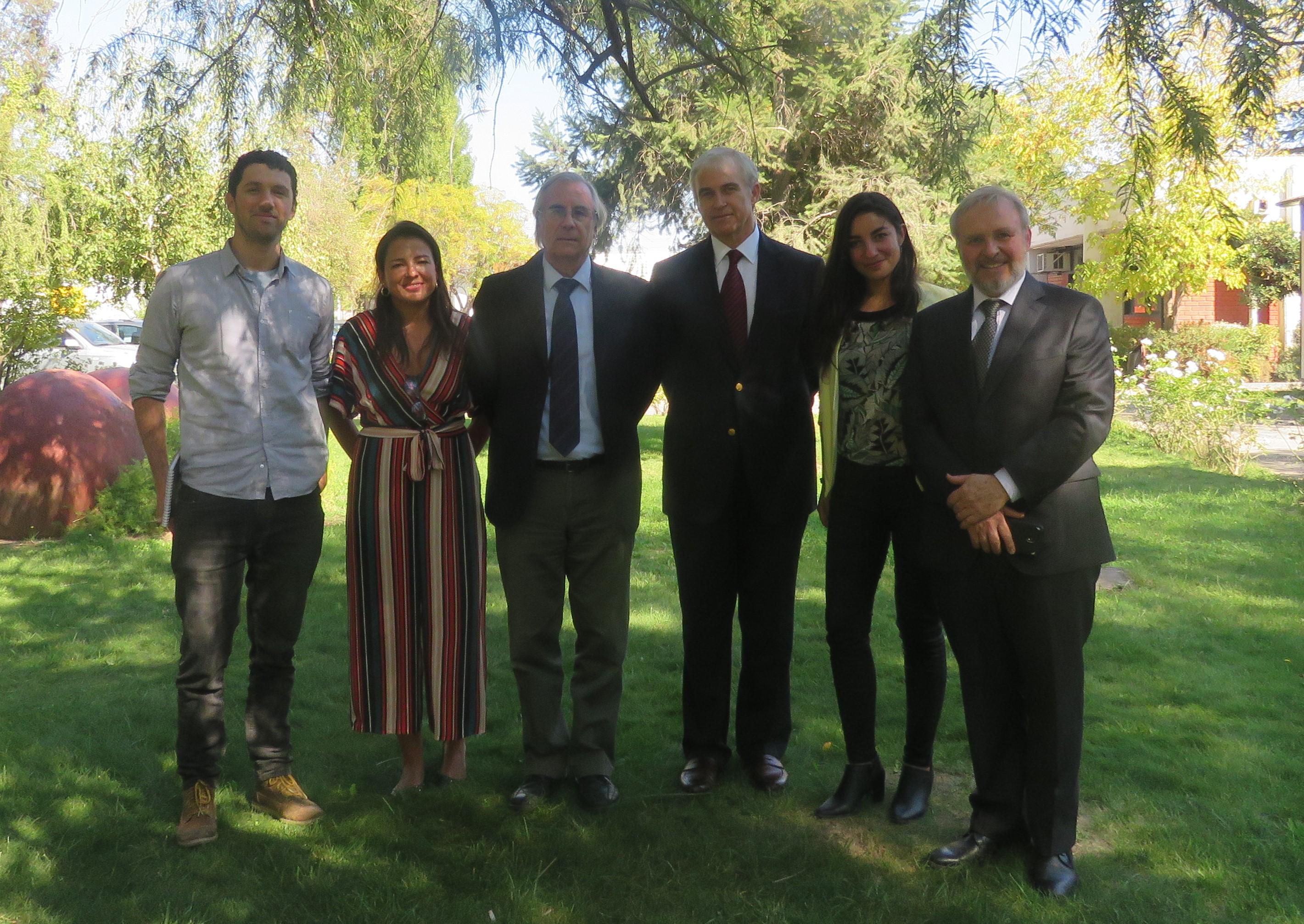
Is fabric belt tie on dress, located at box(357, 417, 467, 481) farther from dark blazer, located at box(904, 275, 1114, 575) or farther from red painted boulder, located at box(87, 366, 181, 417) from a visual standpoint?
red painted boulder, located at box(87, 366, 181, 417)

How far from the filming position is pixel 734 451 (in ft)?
13.1

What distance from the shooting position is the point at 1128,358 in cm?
2625

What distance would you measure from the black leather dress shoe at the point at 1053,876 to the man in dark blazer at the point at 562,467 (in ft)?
4.75

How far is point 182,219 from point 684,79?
536cm

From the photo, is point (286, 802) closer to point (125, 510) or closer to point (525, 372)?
point (525, 372)

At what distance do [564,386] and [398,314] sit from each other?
0.65 m

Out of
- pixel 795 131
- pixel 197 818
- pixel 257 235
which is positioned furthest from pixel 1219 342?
pixel 197 818

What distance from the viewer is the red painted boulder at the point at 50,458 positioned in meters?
8.73

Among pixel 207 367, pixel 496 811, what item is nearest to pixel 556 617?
pixel 496 811

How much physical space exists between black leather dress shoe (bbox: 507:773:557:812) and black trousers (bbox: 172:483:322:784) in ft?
2.68

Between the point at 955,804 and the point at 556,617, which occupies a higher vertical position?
the point at 556,617

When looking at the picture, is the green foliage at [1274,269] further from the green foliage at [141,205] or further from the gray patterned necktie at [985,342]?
the gray patterned necktie at [985,342]

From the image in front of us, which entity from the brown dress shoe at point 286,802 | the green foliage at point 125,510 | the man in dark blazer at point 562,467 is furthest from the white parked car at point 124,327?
the man in dark blazer at point 562,467

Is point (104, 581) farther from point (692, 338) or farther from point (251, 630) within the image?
point (692, 338)
